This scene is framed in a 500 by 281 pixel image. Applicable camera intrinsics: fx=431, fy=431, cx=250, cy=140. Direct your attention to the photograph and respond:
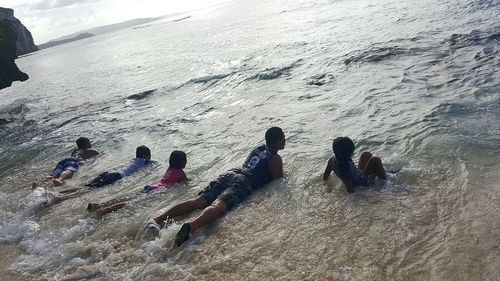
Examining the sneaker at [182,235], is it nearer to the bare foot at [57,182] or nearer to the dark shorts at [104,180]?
the dark shorts at [104,180]

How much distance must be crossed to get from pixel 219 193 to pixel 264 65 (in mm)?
16680

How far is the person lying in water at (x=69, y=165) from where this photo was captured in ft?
33.1

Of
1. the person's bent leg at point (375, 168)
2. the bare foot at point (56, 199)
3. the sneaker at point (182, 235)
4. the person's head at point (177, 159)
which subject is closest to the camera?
the sneaker at point (182, 235)

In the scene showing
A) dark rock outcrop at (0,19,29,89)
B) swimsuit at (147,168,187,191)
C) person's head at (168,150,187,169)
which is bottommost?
swimsuit at (147,168,187,191)

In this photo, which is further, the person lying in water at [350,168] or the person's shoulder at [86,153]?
the person's shoulder at [86,153]

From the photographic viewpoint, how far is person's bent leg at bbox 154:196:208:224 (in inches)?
266

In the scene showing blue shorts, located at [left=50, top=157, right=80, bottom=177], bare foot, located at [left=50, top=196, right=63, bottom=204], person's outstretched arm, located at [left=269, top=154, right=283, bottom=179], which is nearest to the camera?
person's outstretched arm, located at [left=269, top=154, right=283, bottom=179]

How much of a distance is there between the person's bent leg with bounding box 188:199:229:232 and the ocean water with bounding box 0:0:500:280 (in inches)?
6.2

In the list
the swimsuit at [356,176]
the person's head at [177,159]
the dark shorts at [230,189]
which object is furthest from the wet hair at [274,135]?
the person's head at [177,159]

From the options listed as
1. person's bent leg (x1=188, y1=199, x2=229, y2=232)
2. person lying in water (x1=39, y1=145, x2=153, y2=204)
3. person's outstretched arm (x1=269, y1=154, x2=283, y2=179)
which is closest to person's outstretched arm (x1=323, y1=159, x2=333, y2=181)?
person's outstretched arm (x1=269, y1=154, x2=283, y2=179)

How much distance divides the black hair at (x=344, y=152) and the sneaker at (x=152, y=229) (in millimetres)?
3007

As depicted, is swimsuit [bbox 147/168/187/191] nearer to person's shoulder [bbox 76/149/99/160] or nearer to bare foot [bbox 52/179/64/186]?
bare foot [bbox 52/179/64/186]

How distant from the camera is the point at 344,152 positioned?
22.4ft

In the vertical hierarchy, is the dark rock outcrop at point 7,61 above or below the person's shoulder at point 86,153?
above
